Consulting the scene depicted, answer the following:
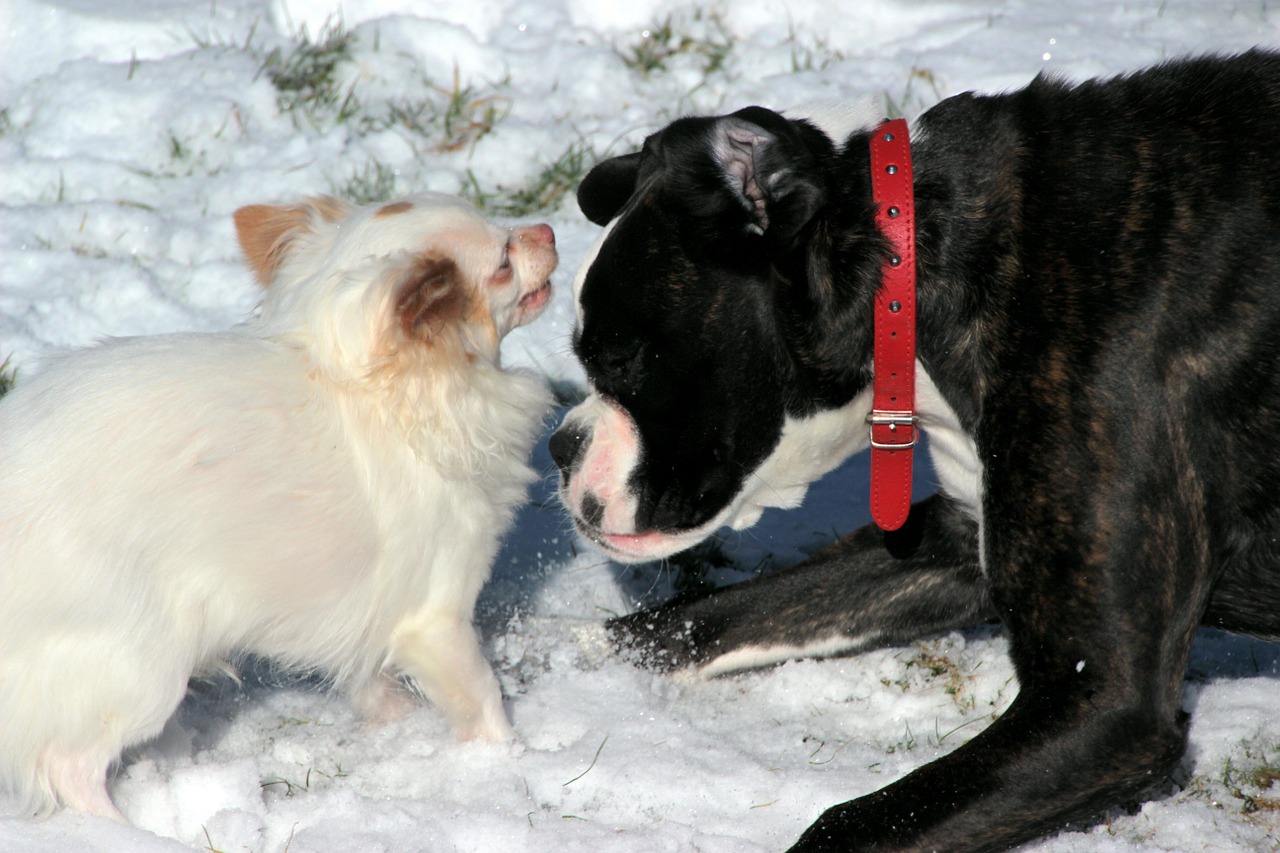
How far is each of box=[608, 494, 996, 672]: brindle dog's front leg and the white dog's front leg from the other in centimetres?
60

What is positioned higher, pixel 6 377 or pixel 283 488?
pixel 283 488

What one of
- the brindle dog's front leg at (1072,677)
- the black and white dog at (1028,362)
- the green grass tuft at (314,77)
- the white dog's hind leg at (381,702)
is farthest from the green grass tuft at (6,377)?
the brindle dog's front leg at (1072,677)

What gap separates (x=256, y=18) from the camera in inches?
246

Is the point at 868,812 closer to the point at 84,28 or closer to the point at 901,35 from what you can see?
the point at 901,35

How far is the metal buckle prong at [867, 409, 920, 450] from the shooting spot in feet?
9.61

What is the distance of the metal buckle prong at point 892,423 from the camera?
9.61 ft

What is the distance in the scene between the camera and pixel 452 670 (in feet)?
10.5

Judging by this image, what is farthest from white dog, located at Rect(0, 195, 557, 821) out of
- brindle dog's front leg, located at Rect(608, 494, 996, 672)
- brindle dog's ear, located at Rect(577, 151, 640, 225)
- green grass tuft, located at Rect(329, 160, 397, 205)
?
green grass tuft, located at Rect(329, 160, 397, 205)

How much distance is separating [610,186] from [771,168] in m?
0.69

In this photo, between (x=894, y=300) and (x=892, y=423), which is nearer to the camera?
(x=894, y=300)

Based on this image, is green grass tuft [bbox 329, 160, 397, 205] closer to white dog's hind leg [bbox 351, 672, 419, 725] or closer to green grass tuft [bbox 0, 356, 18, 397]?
green grass tuft [bbox 0, 356, 18, 397]

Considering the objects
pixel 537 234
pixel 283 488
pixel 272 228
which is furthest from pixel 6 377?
pixel 537 234

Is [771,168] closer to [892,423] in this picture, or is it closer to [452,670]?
[892,423]

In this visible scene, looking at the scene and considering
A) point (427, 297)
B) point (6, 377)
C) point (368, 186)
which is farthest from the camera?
point (368, 186)
